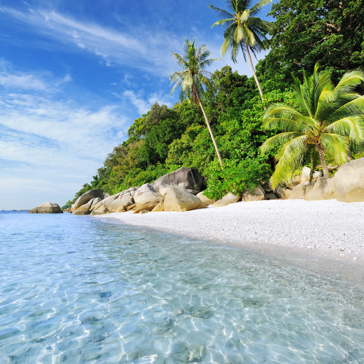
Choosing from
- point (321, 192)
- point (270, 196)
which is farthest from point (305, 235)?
point (270, 196)

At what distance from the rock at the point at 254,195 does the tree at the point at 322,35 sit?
1051cm

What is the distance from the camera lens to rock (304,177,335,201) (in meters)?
10.3

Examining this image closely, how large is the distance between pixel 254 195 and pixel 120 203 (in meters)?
15.4

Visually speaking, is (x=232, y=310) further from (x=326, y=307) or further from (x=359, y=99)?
(x=359, y=99)

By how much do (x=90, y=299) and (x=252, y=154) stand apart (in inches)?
613

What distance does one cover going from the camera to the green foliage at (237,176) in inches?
591

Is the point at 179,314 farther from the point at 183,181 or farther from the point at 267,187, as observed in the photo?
the point at 183,181

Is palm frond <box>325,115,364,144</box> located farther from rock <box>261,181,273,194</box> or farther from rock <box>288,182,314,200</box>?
rock <box>261,181,273,194</box>

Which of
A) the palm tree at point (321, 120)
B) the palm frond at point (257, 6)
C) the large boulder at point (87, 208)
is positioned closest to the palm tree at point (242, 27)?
the palm frond at point (257, 6)

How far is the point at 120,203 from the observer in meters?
24.6

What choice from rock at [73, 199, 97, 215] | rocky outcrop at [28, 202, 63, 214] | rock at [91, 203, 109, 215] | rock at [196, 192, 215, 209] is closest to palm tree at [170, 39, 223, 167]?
rock at [196, 192, 215, 209]

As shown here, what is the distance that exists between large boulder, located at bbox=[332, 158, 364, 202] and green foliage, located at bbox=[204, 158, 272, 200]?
5834 mm

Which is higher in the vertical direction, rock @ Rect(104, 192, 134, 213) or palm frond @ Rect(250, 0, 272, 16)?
palm frond @ Rect(250, 0, 272, 16)

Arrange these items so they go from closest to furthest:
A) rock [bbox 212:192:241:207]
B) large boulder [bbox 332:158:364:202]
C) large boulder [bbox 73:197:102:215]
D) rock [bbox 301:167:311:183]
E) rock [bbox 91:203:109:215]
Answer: large boulder [bbox 332:158:364:202] < rock [bbox 301:167:311:183] < rock [bbox 212:192:241:207] < rock [bbox 91:203:109:215] < large boulder [bbox 73:197:102:215]
